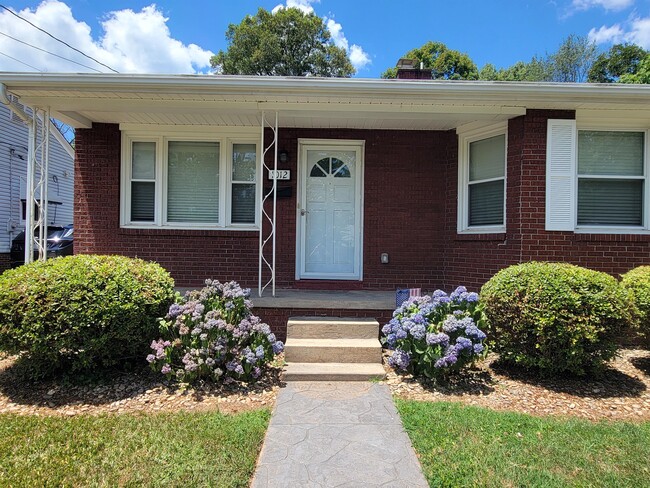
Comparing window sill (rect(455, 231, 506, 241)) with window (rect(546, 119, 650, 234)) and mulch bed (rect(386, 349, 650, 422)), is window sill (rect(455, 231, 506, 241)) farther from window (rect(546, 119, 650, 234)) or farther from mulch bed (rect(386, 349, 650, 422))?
mulch bed (rect(386, 349, 650, 422))

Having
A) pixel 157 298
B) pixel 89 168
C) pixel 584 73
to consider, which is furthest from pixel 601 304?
pixel 584 73

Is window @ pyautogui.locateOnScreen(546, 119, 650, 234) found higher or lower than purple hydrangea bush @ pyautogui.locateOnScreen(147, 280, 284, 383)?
higher

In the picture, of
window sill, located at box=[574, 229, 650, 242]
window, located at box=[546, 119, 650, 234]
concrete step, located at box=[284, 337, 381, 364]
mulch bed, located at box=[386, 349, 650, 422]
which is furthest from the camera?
window, located at box=[546, 119, 650, 234]

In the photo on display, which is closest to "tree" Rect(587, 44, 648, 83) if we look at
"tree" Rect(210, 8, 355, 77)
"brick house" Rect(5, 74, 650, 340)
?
"tree" Rect(210, 8, 355, 77)

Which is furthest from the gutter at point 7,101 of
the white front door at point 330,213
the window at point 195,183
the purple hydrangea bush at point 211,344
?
the white front door at point 330,213

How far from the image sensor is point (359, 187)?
6723 millimetres

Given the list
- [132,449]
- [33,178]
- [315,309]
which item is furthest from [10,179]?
[132,449]

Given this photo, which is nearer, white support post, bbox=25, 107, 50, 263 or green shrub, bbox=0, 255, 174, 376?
green shrub, bbox=0, 255, 174, 376

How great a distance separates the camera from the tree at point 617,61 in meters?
25.7

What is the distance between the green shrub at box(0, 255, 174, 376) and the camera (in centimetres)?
376

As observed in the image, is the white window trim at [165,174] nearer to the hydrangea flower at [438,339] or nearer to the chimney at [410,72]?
the chimney at [410,72]

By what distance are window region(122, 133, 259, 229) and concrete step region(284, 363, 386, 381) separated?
3.00 meters

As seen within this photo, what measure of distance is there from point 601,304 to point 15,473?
4.79 m

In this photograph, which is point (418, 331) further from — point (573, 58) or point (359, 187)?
point (573, 58)
